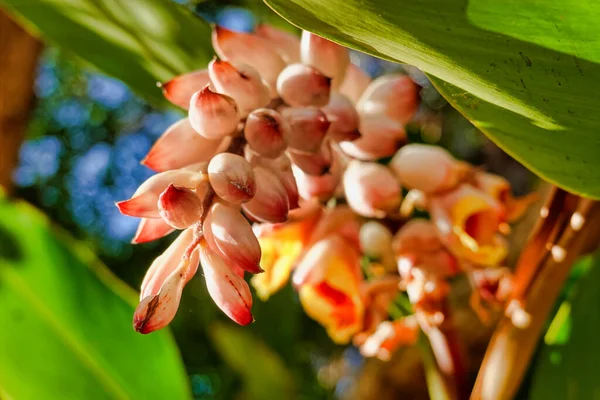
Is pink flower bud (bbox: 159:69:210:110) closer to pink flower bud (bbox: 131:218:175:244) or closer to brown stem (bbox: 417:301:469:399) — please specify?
pink flower bud (bbox: 131:218:175:244)

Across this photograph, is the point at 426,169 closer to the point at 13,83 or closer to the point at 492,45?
the point at 492,45

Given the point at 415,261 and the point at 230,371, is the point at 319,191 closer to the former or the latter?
the point at 415,261

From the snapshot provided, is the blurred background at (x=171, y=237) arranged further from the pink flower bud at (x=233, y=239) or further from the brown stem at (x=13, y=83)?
the pink flower bud at (x=233, y=239)

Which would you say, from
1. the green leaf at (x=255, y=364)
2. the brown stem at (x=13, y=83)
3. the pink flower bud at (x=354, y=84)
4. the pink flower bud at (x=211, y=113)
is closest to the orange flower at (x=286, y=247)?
the pink flower bud at (x=354, y=84)

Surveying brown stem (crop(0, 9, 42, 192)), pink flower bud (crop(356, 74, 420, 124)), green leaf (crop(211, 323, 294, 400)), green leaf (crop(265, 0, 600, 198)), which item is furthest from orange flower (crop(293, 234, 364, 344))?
brown stem (crop(0, 9, 42, 192))

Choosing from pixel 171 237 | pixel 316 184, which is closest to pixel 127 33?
pixel 316 184

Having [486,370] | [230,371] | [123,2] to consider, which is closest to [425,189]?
[486,370]
